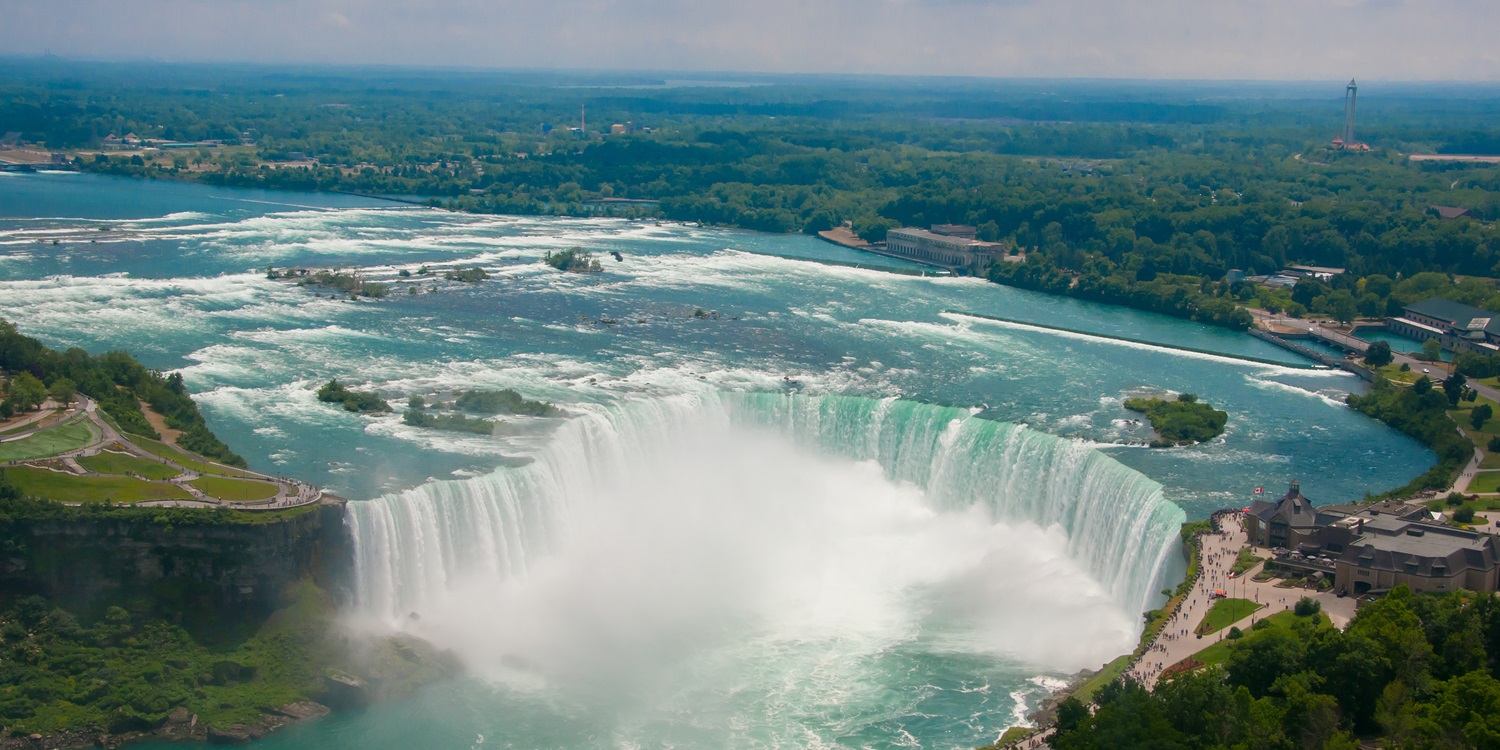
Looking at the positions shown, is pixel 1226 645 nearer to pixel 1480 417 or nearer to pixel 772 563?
pixel 772 563

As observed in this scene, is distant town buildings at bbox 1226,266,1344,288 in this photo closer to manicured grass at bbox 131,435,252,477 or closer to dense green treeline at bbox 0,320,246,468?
dense green treeline at bbox 0,320,246,468

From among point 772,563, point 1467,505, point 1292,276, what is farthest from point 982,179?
point 772,563

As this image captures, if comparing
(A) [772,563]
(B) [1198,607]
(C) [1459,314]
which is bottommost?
(A) [772,563]

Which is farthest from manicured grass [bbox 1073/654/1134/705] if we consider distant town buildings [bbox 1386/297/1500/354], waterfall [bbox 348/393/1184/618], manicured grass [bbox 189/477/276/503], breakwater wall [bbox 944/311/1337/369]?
distant town buildings [bbox 1386/297/1500/354]

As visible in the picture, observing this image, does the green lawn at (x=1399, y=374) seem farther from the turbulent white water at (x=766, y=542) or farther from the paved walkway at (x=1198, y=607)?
the paved walkway at (x=1198, y=607)

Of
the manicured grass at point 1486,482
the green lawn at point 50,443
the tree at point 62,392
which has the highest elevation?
the tree at point 62,392

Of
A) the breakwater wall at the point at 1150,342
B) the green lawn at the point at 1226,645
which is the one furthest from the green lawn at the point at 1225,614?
the breakwater wall at the point at 1150,342
